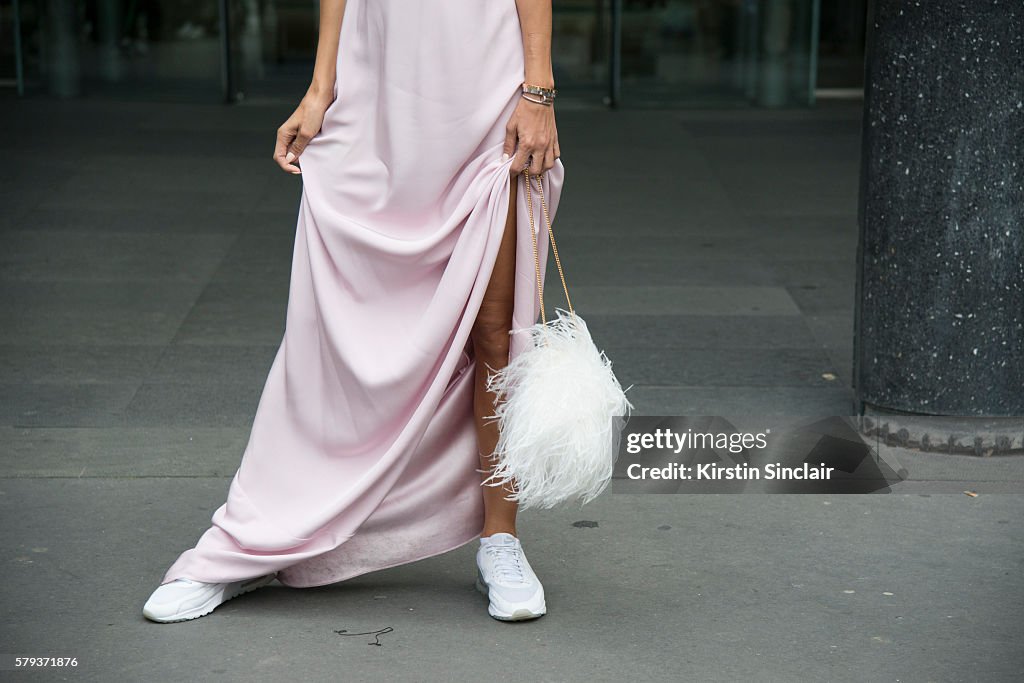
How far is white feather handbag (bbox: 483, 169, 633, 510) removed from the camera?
3256 millimetres

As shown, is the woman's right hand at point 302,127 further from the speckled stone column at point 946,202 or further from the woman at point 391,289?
the speckled stone column at point 946,202

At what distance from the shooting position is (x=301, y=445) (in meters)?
3.56

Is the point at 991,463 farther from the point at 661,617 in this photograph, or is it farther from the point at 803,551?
the point at 661,617

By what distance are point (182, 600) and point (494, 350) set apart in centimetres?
95

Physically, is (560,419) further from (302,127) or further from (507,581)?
(302,127)

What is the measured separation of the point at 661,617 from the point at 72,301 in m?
3.87

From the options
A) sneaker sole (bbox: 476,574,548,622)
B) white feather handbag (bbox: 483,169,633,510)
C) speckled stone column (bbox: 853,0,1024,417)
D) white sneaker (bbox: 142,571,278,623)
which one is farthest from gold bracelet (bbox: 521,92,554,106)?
speckled stone column (bbox: 853,0,1024,417)

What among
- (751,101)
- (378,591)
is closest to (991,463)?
(378,591)

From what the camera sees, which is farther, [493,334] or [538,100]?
[493,334]

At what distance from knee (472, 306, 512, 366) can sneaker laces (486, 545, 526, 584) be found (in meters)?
0.47

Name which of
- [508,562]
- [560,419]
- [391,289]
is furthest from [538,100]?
[508,562]

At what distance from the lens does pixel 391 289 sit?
11.4 ft

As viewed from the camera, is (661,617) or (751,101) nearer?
(661,617)

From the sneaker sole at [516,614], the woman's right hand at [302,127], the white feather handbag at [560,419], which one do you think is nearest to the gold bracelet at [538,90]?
the white feather handbag at [560,419]
